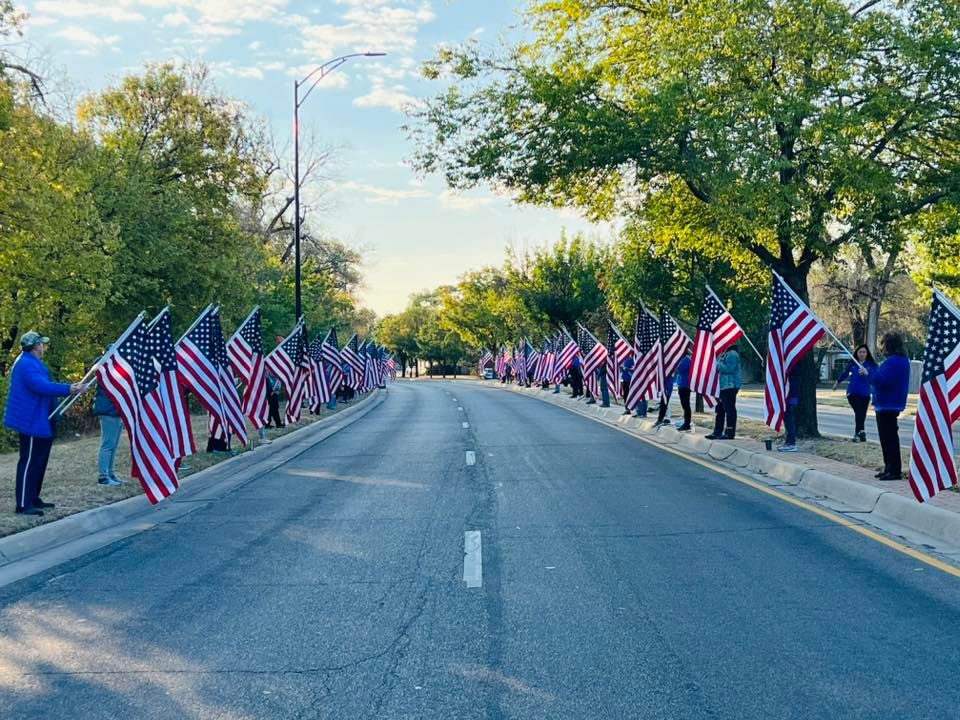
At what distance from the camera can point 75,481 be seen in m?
11.4

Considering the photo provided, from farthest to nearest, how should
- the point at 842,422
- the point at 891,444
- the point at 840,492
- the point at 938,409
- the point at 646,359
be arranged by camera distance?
1. the point at 842,422
2. the point at 646,359
3. the point at 891,444
4. the point at 840,492
5. the point at 938,409

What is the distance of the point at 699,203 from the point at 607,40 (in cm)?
348

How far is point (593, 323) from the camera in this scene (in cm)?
4784

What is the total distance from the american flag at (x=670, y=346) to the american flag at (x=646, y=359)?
0.24 metres

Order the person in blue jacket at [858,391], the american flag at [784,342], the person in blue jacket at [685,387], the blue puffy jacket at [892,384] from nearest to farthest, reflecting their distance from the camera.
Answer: the blue puffy jacket at [892,384]
the american flag at [784,342]
the person in blue jacket at [858,391]
the person in blue jacket at [685,387]

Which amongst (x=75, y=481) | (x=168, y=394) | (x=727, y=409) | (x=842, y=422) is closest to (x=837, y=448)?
(x=727, y=409)

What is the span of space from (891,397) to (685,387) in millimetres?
7599

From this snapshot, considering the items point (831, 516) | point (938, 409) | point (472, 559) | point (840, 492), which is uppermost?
point (938, 409)

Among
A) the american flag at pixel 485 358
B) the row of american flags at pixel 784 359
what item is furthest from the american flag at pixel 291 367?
the american flag at pixel 485 358

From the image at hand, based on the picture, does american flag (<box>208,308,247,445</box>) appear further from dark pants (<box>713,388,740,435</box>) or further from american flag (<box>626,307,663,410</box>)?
american flag (<box>626,307,663,410</box>)

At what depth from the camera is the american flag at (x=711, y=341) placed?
15148 millimetres

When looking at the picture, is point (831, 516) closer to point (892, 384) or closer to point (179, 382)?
point (892, 384)

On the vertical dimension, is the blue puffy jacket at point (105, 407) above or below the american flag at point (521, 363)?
below

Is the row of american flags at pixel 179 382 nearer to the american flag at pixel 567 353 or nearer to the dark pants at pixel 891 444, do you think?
the dark pants at pixel 891 444
